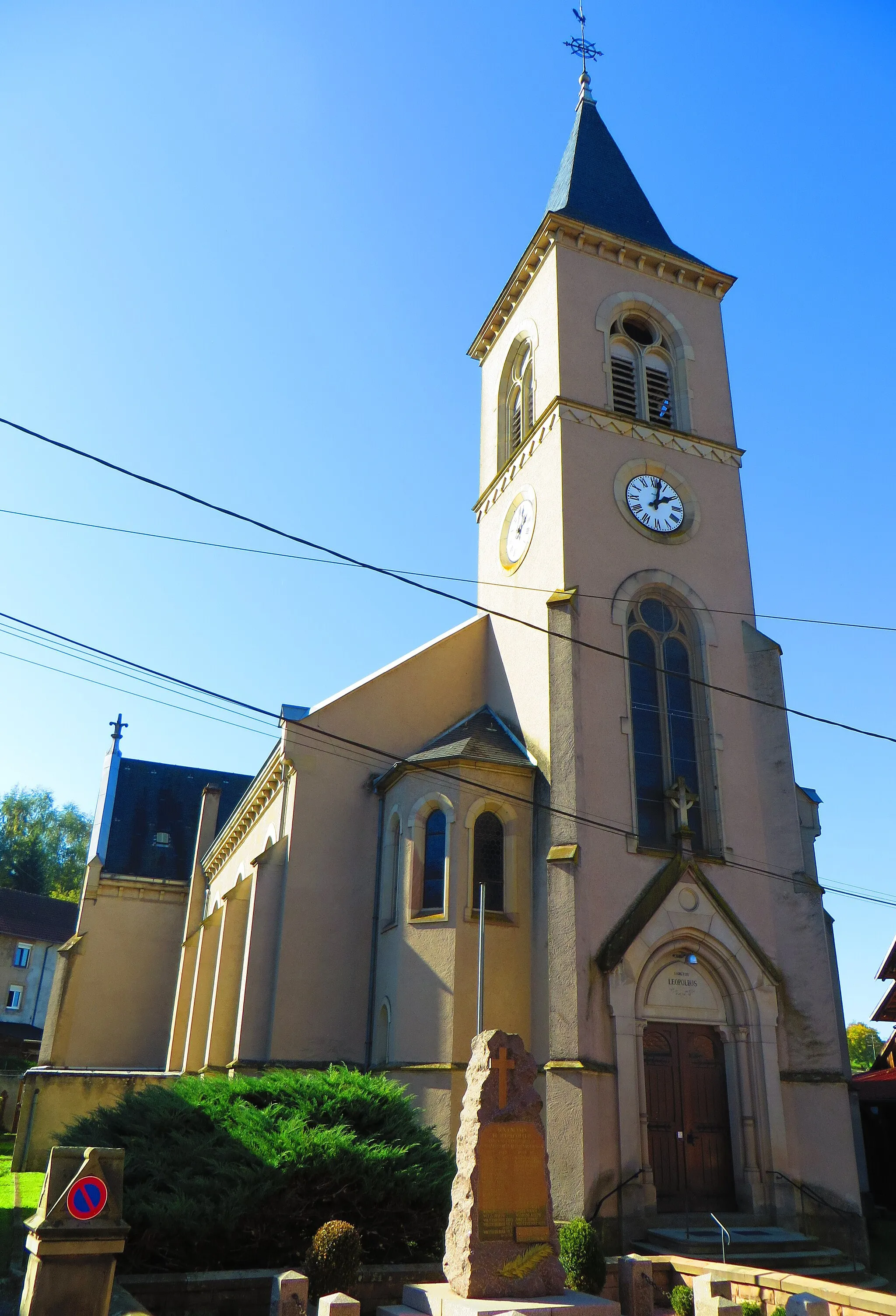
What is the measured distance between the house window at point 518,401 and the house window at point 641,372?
7.03 ft

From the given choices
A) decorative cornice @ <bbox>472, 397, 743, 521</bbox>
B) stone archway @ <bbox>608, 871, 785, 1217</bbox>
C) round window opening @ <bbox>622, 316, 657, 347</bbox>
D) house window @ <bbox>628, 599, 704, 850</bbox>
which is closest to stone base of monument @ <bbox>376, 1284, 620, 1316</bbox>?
stone archway @ <bbox>608, 871, 785, 1217</bbox>

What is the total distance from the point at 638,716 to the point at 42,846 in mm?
55227

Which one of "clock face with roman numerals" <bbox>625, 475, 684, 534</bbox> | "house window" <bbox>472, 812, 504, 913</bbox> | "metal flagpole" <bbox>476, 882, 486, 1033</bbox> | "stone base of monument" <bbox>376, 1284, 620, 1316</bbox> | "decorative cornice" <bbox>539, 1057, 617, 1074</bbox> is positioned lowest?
"stone base of monument" <bbox>376, 1284, 620, 1316</bbox>

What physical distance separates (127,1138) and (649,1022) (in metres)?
9.41

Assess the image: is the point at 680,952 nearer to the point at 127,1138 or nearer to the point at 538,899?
the point at 538,899

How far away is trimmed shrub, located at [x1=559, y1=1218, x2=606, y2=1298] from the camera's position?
11609mm

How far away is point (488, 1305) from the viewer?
894cm

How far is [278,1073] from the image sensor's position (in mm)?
13320

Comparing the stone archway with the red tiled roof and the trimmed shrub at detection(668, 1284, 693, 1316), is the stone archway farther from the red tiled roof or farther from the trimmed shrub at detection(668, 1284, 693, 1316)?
the red tiled roof

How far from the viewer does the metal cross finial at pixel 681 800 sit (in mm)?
18969

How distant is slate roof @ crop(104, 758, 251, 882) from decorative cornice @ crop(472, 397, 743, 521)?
21841 mm

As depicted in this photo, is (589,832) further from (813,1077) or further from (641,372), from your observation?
(641,372)

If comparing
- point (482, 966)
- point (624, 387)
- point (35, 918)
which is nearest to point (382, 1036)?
point (482, 966)

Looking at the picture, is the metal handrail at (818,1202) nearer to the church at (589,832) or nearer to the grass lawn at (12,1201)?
the church at (589,832)
